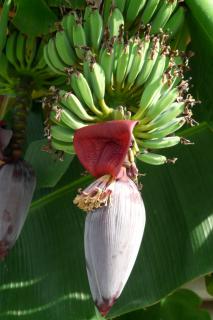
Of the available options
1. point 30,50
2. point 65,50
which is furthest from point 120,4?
point 30,50

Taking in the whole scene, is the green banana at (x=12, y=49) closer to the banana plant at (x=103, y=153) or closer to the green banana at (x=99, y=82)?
the banana plant at (x=103, y=153)

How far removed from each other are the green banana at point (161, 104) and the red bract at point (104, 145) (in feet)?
0.25

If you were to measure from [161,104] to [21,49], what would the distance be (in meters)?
0.39

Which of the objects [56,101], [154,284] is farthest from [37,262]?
[56,101]

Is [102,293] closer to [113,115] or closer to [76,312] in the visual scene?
[113,115]

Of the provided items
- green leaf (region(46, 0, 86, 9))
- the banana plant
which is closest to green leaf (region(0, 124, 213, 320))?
the banana plant

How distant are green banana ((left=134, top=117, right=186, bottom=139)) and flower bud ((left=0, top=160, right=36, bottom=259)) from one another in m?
0.21

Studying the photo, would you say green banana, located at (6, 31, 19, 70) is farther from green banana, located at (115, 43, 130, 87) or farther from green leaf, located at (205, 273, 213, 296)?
green leaf, located at (205, 273, 213, 296)

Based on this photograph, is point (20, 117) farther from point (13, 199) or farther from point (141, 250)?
point (141, 250)

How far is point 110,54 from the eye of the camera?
0.92m

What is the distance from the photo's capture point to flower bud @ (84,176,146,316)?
0.79 metres

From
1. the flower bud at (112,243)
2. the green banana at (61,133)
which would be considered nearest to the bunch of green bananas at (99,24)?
the green banana at (61,133)

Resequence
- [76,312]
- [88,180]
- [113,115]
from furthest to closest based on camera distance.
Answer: [88,180] < [76,312] < [113,115]

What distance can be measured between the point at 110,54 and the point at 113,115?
0.09 m
